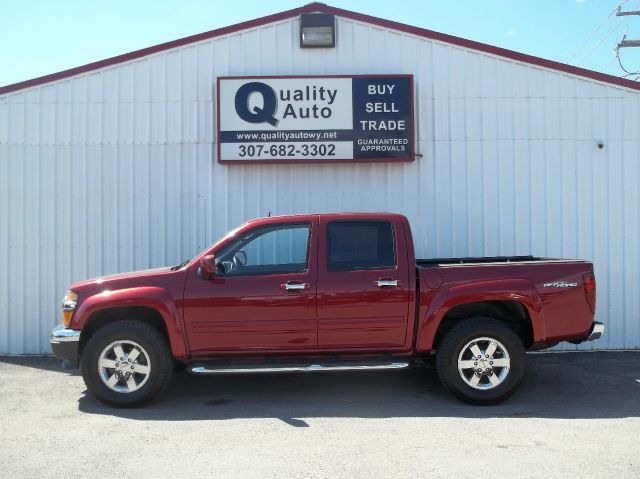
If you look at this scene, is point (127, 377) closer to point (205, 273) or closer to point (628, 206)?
point (205, 273)

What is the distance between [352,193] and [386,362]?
3.36 meters

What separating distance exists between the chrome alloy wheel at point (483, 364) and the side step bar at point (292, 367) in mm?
592

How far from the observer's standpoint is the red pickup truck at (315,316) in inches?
229

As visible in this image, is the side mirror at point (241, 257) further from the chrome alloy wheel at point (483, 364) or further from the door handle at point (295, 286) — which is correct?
the chrome alloy wheel at point (483, 364)

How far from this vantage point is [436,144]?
873 cm

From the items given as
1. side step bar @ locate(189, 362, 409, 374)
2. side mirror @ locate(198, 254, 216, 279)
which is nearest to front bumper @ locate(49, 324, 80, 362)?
side step bar @ locate(189, 362, 409, 374)

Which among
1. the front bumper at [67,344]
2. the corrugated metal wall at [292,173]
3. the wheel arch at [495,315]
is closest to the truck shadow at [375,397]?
the front bumper at [67,344]

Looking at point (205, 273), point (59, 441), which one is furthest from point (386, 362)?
point (59, 441)

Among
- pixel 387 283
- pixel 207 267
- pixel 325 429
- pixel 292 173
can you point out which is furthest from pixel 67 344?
pixel 292 173

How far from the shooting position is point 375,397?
619cm

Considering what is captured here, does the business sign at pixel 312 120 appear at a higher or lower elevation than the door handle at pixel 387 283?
higher

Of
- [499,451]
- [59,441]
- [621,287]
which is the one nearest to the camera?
[499,451]

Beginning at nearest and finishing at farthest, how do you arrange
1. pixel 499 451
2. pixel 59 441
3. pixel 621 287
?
pixel 499 451 < pixel 59 441 < pixel 621 287

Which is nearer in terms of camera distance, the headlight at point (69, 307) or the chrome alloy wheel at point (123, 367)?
the chrome alloy wheel at point (123, 367)
